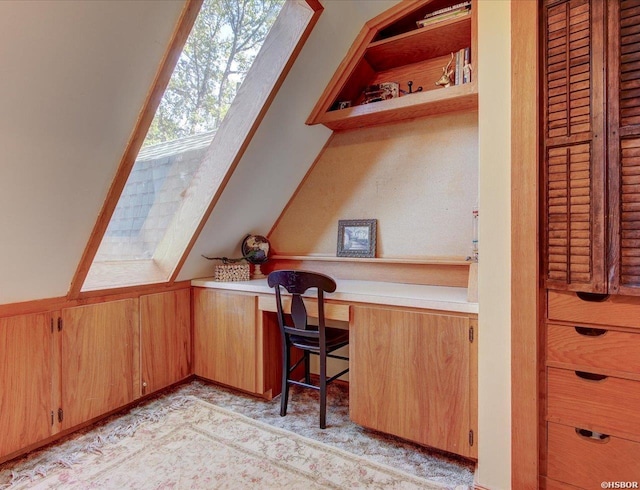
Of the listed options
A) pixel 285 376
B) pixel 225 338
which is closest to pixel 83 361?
pixel 225 338

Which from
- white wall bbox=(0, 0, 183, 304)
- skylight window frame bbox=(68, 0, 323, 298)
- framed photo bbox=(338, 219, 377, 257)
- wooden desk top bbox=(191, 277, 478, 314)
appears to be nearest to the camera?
white wall bbox=(0, 0, 183, 304)

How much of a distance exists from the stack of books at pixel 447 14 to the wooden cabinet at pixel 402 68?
0.01 metres

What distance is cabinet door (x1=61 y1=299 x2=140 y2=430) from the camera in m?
1.90

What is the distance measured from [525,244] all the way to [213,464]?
5.81 ft

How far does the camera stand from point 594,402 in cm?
127

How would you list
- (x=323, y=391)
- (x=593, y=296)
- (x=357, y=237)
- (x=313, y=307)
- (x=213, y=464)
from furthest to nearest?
1. (x=357, y=237)
2. (x=313, y=307)
3. (x=323, y=391)
4. (x=213, y=464)
5. (x=593, y=296)

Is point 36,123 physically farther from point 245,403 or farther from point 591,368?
point 591,368

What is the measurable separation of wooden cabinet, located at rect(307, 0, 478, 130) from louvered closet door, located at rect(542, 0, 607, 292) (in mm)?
582

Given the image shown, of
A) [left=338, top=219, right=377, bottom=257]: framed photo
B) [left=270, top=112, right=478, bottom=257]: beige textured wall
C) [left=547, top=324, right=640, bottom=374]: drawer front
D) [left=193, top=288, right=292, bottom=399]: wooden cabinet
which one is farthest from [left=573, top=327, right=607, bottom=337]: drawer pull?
[left=193, top=288, right=292, bottom=399]: wooden cabinet

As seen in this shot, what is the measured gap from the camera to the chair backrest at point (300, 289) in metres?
1.88

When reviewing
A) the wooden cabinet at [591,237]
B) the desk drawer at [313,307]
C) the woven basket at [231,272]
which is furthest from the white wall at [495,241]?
the woven basket at [231,272]

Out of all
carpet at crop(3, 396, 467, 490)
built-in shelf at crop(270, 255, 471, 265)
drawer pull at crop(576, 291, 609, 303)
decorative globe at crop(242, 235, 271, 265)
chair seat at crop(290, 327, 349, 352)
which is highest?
decorative globe at crop(242, 235, 271, 265)

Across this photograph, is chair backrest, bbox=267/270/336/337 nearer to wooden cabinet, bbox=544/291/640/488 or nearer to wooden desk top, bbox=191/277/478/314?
wooden desk top, bbox=191/277/478/314

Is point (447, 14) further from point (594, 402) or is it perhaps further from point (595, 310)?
point (594, 402)
